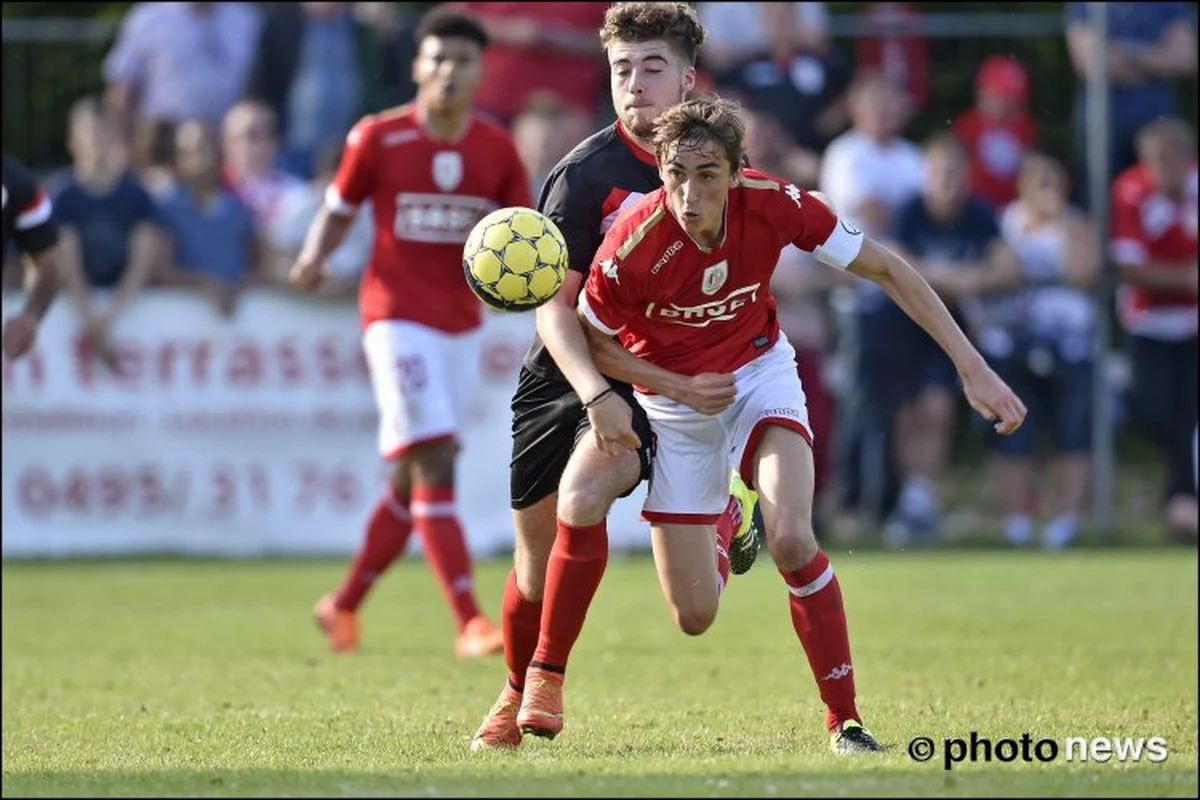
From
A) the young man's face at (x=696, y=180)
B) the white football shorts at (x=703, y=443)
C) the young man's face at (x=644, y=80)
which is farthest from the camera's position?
the young man's face at (x=644, y=80)

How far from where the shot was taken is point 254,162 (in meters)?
15.8

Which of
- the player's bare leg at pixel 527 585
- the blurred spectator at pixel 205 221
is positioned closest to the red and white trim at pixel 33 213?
the player's bare leg at pixel 527 585

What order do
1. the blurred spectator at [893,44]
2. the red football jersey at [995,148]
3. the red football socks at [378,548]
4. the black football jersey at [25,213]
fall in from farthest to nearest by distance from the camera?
the red football jersey at [995,148] → the blurred spectator at [893,44] → the red football socks at [378,548] → the black football jersey at [25,213]

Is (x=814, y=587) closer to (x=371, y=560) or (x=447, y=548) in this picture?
(x=447, y=548)

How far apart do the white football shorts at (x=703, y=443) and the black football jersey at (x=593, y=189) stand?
45 centimetres

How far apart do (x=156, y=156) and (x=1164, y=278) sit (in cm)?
A: 698

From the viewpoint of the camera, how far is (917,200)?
15.4 metres

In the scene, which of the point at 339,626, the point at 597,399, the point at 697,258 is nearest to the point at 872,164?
the point at 339,626

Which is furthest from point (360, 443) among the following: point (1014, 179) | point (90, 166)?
point (1014, 179)

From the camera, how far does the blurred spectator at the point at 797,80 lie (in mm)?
15266

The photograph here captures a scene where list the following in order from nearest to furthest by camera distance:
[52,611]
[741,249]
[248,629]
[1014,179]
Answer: [741,249] → [248,629] → [52,611] → [1014,179]

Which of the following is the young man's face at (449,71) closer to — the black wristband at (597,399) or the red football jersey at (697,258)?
the red football jersey at (697,258)

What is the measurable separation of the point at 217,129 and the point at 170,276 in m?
1.30

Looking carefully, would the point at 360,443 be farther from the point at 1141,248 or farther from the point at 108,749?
the point at 108,749
